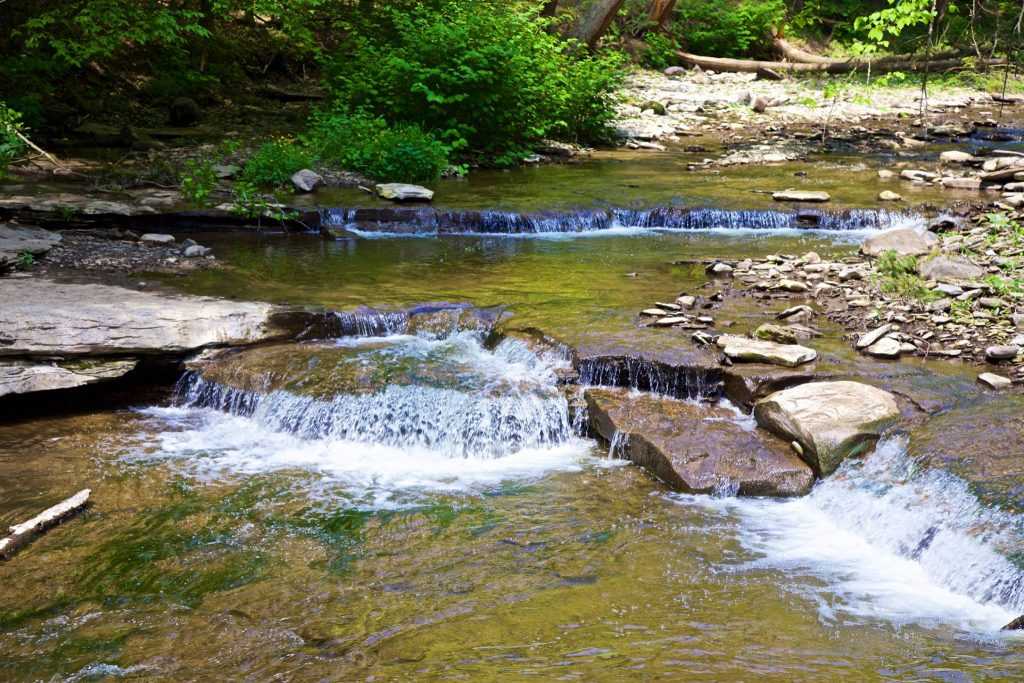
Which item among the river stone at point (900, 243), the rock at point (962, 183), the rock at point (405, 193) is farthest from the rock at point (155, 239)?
the rock at point (962, 183)

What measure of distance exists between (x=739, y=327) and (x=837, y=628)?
3.67 metres

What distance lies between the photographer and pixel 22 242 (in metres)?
8.95

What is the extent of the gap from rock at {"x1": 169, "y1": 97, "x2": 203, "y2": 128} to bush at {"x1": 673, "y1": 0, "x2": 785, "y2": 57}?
15.7m

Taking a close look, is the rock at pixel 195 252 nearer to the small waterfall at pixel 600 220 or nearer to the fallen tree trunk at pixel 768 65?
the small waterfall at pixel 600 220

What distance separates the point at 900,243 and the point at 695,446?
4582 millimetres

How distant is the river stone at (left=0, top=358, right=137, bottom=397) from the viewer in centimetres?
673

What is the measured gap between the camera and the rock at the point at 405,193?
12.0m

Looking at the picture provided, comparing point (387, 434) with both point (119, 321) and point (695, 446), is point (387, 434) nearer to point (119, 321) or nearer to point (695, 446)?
point (695, 446)

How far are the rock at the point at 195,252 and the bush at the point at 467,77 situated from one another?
543 centimetres

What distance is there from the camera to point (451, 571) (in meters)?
4.93

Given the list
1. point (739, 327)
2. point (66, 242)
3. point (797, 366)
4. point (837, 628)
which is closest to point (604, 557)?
point (837, 628)

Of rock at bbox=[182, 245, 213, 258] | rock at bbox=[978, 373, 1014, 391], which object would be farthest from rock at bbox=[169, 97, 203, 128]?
rock at bbox=[978, 373, 1014, 391]

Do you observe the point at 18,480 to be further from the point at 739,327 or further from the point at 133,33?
the point at 133,33

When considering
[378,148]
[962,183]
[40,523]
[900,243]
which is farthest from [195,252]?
[962,183]
